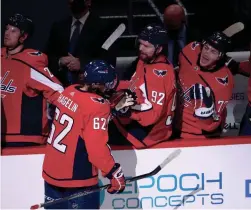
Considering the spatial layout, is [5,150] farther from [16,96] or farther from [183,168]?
[183,168]

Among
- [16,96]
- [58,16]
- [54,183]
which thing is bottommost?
[54,183]

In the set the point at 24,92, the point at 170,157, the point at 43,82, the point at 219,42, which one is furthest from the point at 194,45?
the point at 24,92

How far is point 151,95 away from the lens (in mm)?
4566

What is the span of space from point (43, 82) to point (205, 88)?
3.47ft

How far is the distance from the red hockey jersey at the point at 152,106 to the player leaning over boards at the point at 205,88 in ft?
0.70

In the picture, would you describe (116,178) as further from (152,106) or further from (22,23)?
(22,23)

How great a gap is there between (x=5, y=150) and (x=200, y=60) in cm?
141

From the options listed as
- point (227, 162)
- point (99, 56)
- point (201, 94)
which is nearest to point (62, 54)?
point (99, 56)

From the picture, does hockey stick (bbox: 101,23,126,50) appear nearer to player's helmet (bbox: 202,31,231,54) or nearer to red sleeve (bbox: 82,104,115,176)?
player's helmet (bbox: 202,31,231,54)

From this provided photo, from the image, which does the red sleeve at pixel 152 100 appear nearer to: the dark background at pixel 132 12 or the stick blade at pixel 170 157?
the stick blade at pixel 170 157

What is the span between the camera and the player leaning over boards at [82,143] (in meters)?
4.14

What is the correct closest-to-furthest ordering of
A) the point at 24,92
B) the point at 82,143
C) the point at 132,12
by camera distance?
1. the point at 82,143
2. the point at 24,92
3. the point at 132,12

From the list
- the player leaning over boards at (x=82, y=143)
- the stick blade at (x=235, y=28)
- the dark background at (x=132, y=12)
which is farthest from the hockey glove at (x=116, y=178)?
the dark background at (x=132, y=12)

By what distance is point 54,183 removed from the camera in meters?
4.33
